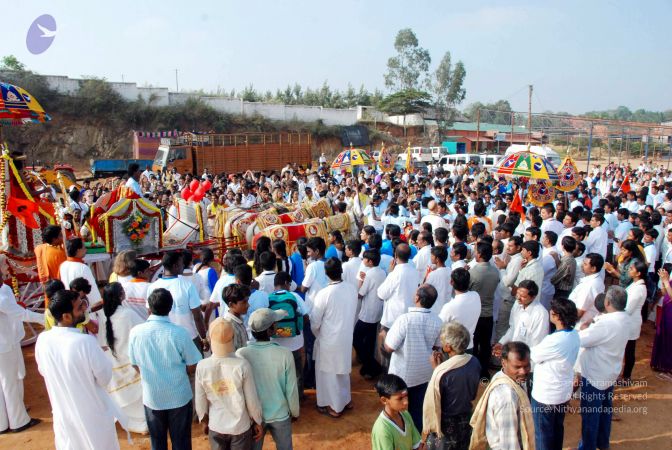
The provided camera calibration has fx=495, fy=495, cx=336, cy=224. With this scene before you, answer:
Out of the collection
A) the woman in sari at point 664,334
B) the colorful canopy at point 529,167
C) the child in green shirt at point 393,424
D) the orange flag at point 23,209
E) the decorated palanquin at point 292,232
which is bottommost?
the woman in sari at point 664,334

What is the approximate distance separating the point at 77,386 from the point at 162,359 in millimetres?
566

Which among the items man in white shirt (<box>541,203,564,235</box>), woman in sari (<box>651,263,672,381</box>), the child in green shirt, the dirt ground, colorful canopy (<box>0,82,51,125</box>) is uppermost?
colorful canopy (<box>0,82,51,125</box>)

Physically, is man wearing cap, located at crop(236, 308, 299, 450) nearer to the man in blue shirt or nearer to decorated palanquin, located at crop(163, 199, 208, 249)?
the man in blue shirt

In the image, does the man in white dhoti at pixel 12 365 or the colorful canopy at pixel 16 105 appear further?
the colorful canopy at pixel 16 105

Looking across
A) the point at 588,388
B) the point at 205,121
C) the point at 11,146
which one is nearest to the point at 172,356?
the point at 588,388

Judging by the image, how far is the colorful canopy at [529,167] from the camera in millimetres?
9719

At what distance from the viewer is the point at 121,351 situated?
442 centimetres

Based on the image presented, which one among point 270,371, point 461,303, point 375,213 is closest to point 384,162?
point 375,213

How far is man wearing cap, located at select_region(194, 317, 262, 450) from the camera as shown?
126 inches

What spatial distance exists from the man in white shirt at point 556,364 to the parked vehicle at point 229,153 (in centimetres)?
2020

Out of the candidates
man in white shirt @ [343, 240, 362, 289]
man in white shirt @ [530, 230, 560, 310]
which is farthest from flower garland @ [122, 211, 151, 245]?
man in white shirt @ [530, 230, 560, 310]

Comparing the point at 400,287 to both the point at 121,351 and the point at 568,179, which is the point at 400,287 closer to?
the point at 121,351

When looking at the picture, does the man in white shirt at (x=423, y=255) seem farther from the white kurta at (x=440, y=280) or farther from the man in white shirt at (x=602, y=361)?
the man in white shirt at (x=602, y=361)

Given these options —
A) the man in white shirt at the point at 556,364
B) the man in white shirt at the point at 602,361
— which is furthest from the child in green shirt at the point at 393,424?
the man in white shirt at the point at 602,361
